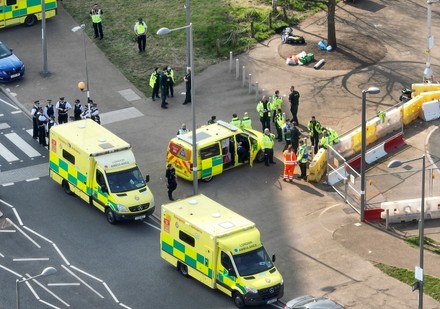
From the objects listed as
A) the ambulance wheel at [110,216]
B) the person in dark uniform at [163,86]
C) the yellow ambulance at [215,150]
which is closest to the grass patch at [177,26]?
the person in dark uniform at [163,86]

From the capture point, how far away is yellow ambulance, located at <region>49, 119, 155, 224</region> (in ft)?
162

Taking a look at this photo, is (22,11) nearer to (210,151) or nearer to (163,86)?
(163,86)

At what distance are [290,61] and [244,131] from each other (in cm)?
1121

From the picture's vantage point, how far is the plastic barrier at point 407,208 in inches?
1966

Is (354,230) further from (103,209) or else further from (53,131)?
(53,131)

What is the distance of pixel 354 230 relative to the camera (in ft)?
162

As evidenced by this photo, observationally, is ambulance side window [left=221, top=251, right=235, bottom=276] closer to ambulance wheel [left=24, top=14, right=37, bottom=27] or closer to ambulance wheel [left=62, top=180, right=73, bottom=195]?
ambulance wheel [left=62, top=180, right=73, bottom=195]

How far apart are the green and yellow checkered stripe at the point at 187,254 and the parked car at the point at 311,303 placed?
11.8 feet

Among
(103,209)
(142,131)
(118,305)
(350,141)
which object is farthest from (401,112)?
(118,305)

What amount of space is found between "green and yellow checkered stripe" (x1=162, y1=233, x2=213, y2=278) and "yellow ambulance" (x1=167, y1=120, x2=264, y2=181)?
268 inches

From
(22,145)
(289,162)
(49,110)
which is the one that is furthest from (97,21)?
(289,162)

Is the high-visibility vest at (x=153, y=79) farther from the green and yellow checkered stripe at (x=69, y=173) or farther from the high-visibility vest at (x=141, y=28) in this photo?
the green and yellow checkered stripe at (x=69, y=173)

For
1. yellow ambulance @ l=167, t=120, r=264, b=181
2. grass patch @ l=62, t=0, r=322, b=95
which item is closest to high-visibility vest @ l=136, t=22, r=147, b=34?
grass patch @ l=62, t=0, r=322, b=95

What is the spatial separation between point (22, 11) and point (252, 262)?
29660mm
